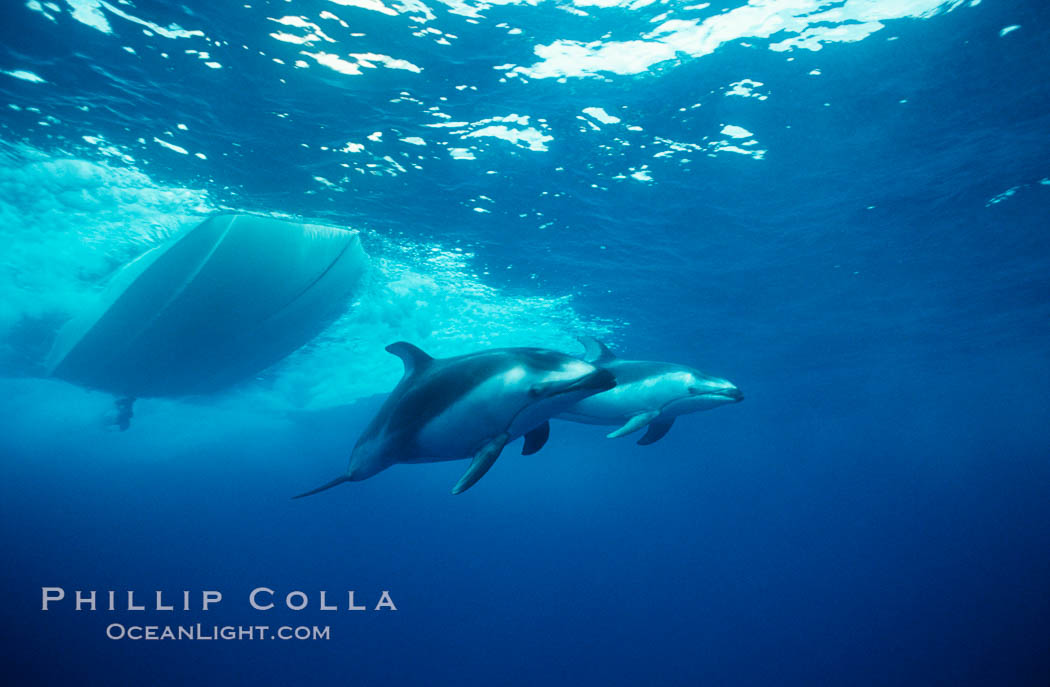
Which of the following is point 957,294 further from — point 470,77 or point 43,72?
point 43,72

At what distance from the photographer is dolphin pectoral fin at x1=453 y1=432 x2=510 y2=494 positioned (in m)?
2.42

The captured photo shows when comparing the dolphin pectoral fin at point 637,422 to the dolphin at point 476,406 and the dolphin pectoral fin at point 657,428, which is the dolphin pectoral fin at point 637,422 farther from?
the dolphin at point 476,406

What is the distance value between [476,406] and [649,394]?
9.07 feet

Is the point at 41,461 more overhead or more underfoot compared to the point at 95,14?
more underfoot

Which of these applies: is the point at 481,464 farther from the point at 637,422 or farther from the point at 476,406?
the point at 637,422

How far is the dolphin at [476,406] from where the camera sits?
108 inches

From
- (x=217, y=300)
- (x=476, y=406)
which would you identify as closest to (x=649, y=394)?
(x=476, y=406)

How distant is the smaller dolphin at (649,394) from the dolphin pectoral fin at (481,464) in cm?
198

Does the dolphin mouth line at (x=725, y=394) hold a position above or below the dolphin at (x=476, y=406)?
below

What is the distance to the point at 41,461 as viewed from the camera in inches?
2857

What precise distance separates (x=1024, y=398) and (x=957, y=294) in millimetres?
34774

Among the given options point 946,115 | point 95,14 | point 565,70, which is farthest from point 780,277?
point 95,14

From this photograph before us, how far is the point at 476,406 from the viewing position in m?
2.77

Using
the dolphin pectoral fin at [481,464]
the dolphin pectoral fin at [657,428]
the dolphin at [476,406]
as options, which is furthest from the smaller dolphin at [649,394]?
the dolphin pectoral fin at [481,464]
